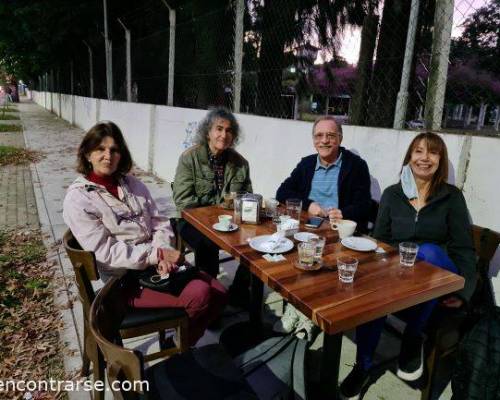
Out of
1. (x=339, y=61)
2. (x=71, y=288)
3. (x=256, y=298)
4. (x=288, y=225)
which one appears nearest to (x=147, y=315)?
(x=256, y=298)

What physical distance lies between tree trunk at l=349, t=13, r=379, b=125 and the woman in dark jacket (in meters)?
1.69

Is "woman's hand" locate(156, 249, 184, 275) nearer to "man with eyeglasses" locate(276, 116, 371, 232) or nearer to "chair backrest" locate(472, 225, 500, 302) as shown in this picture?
"man with eyeglasses" locate(276, 116, 371, 232)

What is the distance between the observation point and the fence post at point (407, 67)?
2928 millimetres

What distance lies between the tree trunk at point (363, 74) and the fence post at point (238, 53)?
163 cm

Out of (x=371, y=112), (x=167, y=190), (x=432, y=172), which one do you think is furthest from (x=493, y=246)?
(x=167, y=190)

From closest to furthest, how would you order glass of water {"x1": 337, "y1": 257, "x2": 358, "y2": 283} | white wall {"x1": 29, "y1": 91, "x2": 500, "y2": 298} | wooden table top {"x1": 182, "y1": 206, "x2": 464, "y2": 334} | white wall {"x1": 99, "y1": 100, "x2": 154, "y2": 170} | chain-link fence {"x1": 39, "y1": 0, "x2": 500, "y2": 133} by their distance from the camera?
wooden table top {"x1": 182, "y1": 206, "x2": 464, "y2": 334}, glass of water {"x1": 337, "y1": 257, "x2": 358, "y2": 283}, white wall {"x1": 29, "y1": 91, "x2": 500, "y2": 298}, chain-link fence {"x1": 39, "y1": 0, "x2": 500, "y2": 133}, white wall {"x1": 99, "y1": 100, "x2": 154, "y2": 170}

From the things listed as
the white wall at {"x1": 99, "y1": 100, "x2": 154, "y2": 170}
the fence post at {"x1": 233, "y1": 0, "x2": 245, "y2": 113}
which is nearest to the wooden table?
the fence post at {"x1": 233, "y1": 0, "x2": 245, "y2": 113}

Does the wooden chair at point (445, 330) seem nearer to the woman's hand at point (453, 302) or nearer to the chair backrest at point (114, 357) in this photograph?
the woman's hand at point (453, 302)

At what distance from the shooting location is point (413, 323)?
2.25m

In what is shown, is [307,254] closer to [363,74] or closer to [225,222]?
[225,222]

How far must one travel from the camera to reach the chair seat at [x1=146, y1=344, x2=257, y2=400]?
1.49m

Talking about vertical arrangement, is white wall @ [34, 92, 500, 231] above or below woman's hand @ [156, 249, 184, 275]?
above

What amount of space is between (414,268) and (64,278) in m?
3.01

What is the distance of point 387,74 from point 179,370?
11.3 ft
